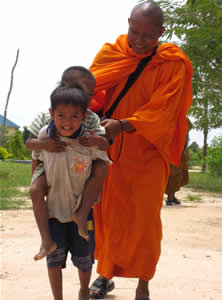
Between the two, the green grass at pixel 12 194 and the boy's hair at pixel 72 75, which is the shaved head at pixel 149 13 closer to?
the boy's hair at pixel 72 75

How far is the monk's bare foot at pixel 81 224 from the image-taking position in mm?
2416

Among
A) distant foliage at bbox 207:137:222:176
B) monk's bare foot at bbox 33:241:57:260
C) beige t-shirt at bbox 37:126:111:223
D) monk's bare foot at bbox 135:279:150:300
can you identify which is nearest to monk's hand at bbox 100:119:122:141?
beige t-shirt at bbox 37:126:111:223

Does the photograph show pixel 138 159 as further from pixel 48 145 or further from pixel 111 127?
pixel 48 145

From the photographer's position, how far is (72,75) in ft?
8.25

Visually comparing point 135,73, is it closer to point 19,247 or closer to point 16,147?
point 19,247

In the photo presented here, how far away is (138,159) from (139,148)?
0.27ft

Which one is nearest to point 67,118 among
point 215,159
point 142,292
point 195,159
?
point 142,292

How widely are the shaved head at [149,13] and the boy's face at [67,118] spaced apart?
1052mm

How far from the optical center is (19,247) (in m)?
4.81

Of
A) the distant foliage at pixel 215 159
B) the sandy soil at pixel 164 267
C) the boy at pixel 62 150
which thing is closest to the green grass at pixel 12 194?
the sandy soil at pixel 164 267

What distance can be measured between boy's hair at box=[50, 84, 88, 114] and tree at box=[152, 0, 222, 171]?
645cm

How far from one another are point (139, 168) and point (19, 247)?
2191mm

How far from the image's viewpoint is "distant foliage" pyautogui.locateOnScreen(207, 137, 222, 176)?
681 inches

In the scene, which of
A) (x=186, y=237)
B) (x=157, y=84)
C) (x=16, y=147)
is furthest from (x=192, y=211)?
(x=16, y=147)
